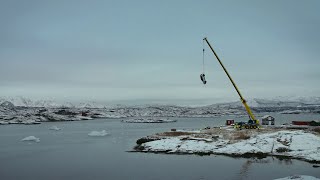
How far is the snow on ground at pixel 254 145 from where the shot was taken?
1520 inches

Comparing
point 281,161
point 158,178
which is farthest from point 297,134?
point 158,178

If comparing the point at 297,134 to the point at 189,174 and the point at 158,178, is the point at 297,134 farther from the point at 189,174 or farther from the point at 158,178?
the point at 158,178

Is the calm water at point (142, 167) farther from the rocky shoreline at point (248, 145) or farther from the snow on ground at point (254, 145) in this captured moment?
the snow on ground at point (254, 145)

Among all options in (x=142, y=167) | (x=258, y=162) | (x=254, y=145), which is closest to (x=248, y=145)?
(x=254, y=145)

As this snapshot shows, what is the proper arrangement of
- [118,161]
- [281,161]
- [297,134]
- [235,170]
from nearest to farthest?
[235,170]
[281,161]
[118,161]
[297,134]

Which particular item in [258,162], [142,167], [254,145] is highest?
[254,145]

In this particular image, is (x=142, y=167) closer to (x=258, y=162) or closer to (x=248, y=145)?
(x=258, y=162)

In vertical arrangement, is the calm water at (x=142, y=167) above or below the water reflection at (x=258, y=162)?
below

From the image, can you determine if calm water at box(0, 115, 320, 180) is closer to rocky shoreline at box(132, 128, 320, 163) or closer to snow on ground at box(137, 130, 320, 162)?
rocky shoreline at box(132, 128, 320, 163)

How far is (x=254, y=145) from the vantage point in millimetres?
41844

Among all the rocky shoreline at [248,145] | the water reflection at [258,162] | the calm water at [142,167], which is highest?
the rocky shoreline at [248,145]

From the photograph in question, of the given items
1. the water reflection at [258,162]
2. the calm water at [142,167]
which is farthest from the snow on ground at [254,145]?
the calm water at [142,167]

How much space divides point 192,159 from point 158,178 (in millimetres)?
10414

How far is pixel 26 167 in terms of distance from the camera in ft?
118
